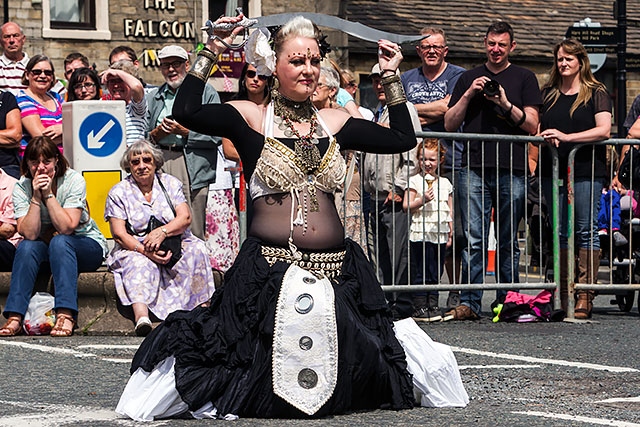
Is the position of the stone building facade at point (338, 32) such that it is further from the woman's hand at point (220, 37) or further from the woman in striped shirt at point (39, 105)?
the woman's hand at point (220, 37)

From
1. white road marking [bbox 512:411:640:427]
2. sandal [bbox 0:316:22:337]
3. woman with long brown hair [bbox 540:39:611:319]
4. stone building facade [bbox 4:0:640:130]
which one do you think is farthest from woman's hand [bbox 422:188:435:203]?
stone building facade [bbox 4:0:640:130]

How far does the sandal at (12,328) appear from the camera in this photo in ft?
34.9

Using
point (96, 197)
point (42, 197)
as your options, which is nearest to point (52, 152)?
point (42, 197)

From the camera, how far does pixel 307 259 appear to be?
7273 millimetres

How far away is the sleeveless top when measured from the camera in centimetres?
727

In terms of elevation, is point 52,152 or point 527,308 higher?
point 52,152

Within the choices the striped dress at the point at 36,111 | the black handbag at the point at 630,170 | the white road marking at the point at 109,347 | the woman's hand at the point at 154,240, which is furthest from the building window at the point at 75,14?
the white road marking at the point at 109,347

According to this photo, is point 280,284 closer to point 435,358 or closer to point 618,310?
point 435,358

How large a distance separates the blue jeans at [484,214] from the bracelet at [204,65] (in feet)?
17.0

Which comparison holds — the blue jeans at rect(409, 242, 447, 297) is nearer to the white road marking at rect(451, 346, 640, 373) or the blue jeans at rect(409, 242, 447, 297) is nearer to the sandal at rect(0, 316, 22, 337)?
the white road marking at rect(451, 346, 640, 373)

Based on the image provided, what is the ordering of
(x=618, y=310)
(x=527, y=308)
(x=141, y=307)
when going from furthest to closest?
(x=618, y=310) → (x=527, y=308) → (x=141, y=307)

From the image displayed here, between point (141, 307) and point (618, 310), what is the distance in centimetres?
497

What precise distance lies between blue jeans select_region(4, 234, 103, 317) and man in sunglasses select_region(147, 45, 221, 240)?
5.40 feet

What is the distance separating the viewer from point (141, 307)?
10.8m
